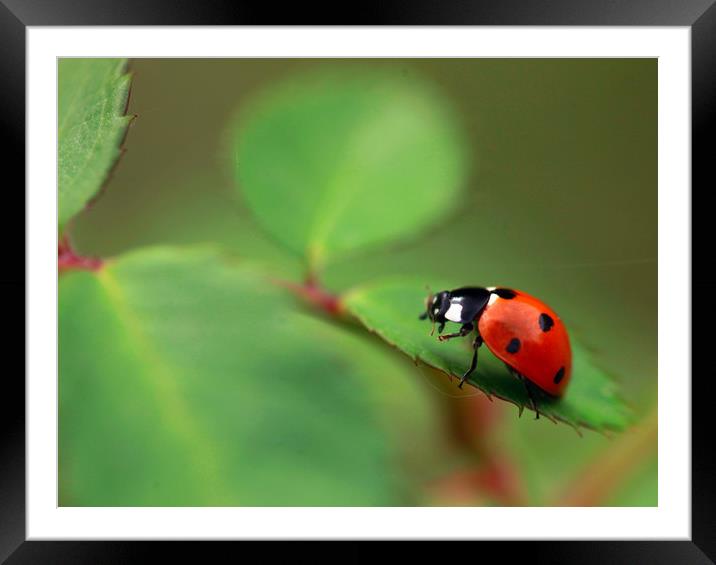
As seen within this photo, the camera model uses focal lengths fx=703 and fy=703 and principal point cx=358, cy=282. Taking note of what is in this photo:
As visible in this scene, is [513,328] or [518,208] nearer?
[513,328]

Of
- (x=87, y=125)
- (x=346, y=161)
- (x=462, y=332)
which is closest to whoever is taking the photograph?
(x=87, y=125)

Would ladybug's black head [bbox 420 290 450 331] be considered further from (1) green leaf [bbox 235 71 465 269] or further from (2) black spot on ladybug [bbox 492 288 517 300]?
(1) green leaf [bbox 235 71 465 269]

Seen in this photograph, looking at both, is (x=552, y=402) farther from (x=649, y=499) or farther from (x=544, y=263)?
(x=544, y=263)

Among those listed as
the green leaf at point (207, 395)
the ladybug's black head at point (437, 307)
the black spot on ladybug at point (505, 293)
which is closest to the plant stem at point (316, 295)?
the green leaf at point (207, 395)

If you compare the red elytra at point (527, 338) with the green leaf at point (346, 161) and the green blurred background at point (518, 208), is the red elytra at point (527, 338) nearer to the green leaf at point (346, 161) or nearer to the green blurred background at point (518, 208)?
the green blurred background at point (518, 208)

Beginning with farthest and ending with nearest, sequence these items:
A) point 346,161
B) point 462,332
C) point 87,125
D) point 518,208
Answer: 1. point 518,208
2. point 346,161
3. point 462,332
4. point 87,125

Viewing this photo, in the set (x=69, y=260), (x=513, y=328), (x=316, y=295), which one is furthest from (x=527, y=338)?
(x=69, y=260)

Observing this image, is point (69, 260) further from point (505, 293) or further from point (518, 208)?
point (518, 208)

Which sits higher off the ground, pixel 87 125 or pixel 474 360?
pixel 87 125
